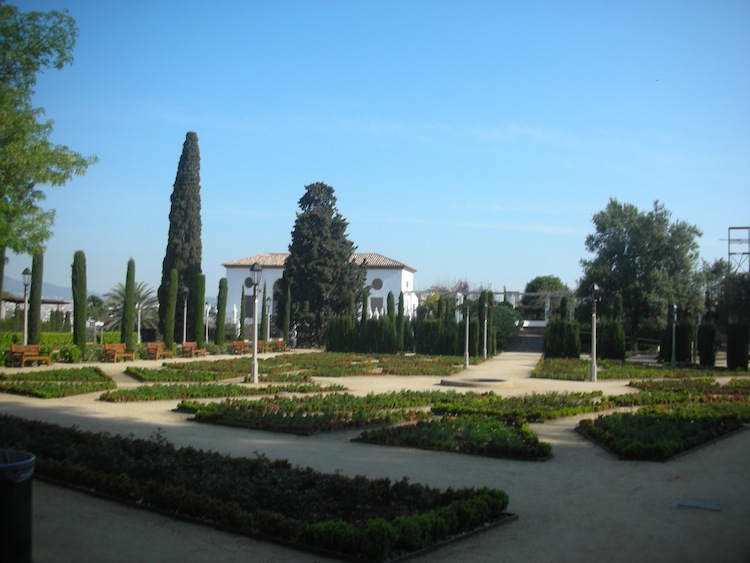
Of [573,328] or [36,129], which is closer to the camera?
[36,129]

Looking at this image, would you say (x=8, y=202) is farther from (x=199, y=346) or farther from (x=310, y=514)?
(x=199, y=346)

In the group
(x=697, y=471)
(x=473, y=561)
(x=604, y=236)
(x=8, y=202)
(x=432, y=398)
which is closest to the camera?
(x=473, y=561)

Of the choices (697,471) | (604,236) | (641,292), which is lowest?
(697,471)

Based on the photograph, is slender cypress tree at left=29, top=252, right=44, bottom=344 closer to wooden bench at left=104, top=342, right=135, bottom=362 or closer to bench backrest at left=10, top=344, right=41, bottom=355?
wooden bench at left=104, top=342, right=135, bottom=362

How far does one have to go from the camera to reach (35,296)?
117ft

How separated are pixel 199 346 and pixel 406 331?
13136 mm

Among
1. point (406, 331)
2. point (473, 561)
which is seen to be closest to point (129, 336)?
point (406, 331)

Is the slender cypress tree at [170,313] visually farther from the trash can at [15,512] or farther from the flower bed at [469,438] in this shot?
the trash can at [15,512]

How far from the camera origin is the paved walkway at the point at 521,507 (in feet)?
20.7

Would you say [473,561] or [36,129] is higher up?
[36,129]

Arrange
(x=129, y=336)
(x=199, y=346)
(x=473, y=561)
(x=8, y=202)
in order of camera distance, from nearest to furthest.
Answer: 1. (x=473, y=561)
2. (x=8, y=202)
3. (x=129, y=336)
4. (x=199, y=346)

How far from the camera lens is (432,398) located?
17969 mm

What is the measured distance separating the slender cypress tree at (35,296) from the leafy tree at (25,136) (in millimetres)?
20894

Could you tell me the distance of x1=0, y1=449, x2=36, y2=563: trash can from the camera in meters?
5.32
